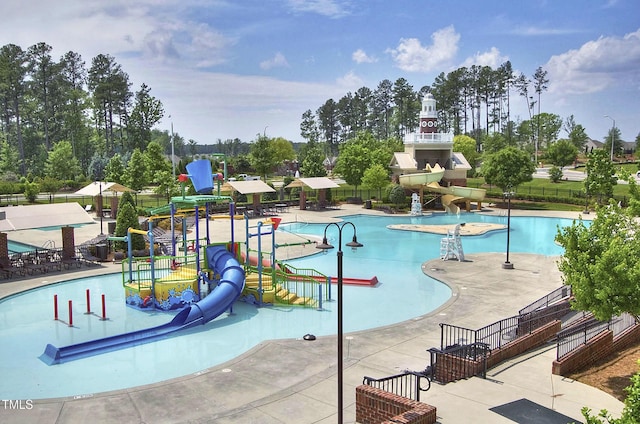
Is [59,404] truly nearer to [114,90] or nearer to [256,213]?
[256,213]

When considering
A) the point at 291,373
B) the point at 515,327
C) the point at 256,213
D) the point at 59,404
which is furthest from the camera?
the point at 256,213

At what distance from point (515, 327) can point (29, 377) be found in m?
15.7

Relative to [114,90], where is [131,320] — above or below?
below

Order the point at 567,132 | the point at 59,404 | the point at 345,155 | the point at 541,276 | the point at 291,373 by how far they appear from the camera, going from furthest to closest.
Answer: the point at 567,132 < the point at 345,155 < the point at 541,276 < the point at 291,373 < the point at 59,404

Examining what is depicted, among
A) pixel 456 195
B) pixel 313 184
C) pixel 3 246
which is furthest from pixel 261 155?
pixel 3 246

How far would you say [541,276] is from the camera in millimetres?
30062

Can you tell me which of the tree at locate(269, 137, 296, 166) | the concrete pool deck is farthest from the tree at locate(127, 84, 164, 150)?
the concrete pool deck

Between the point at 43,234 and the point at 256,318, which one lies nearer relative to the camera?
the point at 256,318

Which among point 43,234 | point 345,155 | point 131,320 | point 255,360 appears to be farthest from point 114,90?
point 255,360

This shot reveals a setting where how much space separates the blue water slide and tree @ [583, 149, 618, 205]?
43.8 meters

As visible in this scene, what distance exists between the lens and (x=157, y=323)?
22750 millimetres

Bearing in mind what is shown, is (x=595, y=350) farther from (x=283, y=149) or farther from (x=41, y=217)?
(x=283, y=149)

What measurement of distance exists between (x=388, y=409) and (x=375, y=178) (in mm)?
53172

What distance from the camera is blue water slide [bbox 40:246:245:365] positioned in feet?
61.6
